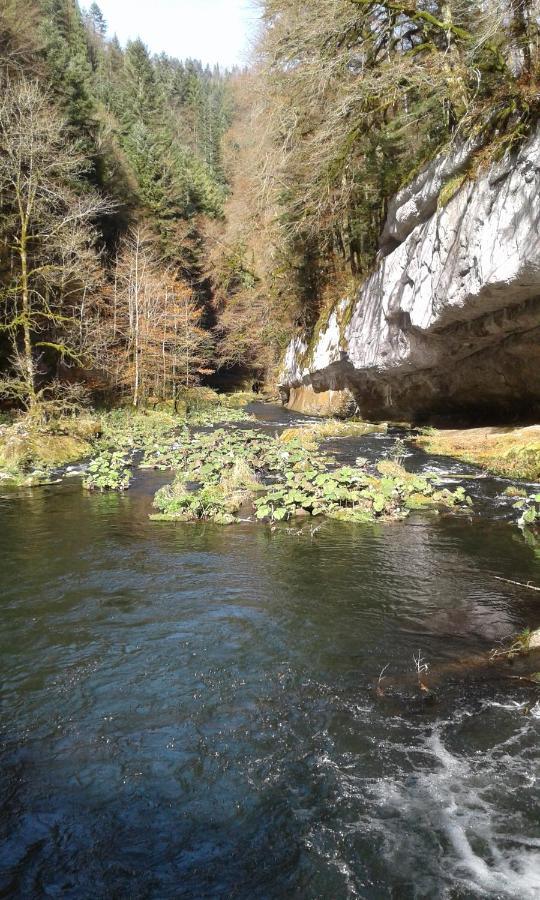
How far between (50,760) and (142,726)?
56 cm

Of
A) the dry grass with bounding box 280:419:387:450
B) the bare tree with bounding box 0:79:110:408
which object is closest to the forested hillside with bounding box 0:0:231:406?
the bare tree with bounding box 0:79:110:408

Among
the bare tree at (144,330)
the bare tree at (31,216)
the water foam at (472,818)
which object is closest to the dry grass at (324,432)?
the bare tree at (31,216)

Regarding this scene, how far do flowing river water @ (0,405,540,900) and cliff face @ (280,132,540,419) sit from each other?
6.35 meters

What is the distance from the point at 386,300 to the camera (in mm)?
15438

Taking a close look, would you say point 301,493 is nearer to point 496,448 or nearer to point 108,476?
point 108,476

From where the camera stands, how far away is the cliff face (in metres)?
9.59

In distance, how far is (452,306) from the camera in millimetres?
11609

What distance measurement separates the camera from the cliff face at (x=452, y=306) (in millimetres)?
9586

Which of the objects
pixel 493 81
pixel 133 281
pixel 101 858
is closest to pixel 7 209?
pixel 133 281

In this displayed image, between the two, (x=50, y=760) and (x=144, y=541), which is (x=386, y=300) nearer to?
(x=144, y=541)

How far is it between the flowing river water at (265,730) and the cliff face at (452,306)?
635cm

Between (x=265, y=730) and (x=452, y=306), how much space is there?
34.3 feet

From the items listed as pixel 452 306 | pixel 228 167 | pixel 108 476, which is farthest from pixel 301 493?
pixel 228 167

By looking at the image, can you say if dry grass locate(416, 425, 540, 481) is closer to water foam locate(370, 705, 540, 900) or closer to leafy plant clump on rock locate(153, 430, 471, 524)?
leafy plant clump on rock locate(153, 430, 471, 524)
